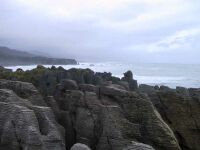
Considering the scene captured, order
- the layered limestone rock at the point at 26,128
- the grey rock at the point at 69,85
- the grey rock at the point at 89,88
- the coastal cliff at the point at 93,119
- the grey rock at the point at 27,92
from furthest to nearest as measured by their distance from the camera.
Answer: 1. the grey rock at the point at 69,85
2. the grey rock at the point at 89,88
3. the grey rock at the point at 27,92
4. the coastal cliff at the point at 93,119
5. the layered limestone rock at the point at 26,128

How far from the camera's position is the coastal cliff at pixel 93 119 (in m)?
13.0

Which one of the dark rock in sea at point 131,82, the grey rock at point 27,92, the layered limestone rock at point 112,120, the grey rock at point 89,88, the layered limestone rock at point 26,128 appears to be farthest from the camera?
the dark rock in sea at point 131,82

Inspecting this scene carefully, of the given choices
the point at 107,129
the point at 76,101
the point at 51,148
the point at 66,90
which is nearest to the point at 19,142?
the point at 51,148

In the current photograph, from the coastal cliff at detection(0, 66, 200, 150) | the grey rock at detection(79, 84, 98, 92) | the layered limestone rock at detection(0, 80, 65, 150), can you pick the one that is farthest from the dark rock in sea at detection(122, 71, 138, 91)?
the layered limestone rock at detection(0, 80, 65, 150)

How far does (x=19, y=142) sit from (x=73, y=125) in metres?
A: 3.89

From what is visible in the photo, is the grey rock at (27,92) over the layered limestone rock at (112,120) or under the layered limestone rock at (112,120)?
over

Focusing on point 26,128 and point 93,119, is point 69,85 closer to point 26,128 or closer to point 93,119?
point 93,119

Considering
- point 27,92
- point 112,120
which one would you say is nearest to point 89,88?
point 27,92

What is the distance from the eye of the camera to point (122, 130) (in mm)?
14617

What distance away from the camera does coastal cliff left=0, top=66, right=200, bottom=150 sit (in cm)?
1303

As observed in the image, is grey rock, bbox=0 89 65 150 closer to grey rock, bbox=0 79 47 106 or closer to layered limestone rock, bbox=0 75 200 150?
layered limestone rock, bbox=0 75 200 150

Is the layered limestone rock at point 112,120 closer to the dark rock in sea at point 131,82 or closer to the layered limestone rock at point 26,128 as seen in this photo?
the layered limestone rock at point 26,128

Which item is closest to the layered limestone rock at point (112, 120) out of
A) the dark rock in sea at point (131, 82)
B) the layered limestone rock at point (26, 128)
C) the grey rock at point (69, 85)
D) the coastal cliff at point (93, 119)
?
the coastal cliff at point (93, 119)

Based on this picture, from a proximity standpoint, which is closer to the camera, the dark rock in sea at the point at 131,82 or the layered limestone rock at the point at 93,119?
the layered limestone rock at the point at 93,119
